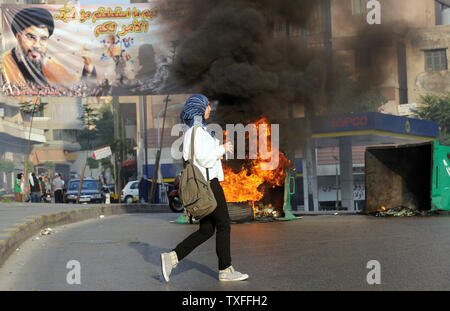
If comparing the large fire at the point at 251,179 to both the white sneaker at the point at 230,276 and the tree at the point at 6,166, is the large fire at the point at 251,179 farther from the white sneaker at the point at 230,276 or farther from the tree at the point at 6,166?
the tree at the point at 6,166

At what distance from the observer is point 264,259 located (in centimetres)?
741

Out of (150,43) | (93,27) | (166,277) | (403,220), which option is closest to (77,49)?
(93,27)

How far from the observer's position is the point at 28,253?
29.9 ft

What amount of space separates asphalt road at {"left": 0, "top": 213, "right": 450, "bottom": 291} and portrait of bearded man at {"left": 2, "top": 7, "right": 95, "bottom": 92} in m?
16.9

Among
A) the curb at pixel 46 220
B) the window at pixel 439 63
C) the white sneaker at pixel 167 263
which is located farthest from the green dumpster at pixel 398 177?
the window at pixel 439 63

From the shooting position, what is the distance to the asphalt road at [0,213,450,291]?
5.91 m

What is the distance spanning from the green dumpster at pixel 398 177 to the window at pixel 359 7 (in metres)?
3.56

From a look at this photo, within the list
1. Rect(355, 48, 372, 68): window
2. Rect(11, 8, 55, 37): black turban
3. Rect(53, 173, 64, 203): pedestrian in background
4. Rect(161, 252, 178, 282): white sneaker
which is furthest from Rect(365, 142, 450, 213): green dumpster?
Rect(53, 173, 64, 203): pedestrian in background

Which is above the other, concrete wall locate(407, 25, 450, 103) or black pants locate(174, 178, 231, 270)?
concrete wall locate(407, 25, 450, 103)

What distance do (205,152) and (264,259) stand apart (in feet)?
6.41

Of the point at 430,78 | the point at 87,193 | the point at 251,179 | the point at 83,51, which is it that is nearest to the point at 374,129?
the point at 83,51

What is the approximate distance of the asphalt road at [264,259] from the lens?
5914 millimetres

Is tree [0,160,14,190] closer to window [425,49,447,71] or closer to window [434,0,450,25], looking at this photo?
window [425,49,447,71]

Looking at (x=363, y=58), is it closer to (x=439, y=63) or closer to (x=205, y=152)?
(x=205, y=152)
